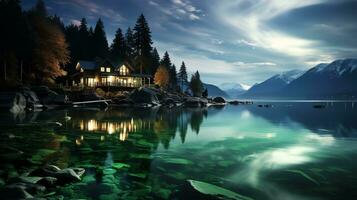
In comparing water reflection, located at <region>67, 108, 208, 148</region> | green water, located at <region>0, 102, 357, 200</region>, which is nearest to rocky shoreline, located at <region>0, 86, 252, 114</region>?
water reflection, located at <region>67, 108, 208, 148</region>

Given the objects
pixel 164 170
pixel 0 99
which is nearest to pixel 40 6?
pixel 0 99

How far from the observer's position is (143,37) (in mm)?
81312

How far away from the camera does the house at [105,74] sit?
77.1 meters

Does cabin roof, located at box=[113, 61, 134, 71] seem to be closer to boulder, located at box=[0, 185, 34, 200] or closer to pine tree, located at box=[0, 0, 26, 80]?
pine tree, located at box=[0, 0, 26, 80]

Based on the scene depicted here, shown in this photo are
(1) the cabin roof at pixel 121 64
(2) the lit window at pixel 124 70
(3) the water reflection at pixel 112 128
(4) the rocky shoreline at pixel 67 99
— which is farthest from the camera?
(2) the lit window at pixel 124 70

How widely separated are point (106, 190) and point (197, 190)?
2857 millimetres

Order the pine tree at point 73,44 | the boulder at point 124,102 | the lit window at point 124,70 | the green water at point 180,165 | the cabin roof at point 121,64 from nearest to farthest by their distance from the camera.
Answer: the green water at point 180,165 < the boulder at point 124,102 < the cabin roof at point 121,64 < the lit window at point 124,70 < the pine tree at point 73,44

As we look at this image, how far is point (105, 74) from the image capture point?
7712 cm

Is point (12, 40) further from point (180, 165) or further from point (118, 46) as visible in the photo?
point (180, 165)

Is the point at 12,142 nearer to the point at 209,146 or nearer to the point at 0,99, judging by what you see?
the point at 209,146

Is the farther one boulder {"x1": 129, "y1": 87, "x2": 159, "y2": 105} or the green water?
boulder {"x1": 129, "y1": 87, "x2": 159, "y2": 105}

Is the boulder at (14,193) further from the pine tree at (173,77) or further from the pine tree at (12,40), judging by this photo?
the pine tree at (173,77)

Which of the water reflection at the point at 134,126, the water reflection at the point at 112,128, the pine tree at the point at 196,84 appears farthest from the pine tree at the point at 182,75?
the water reflection at the point at 112,128

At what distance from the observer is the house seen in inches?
3036
